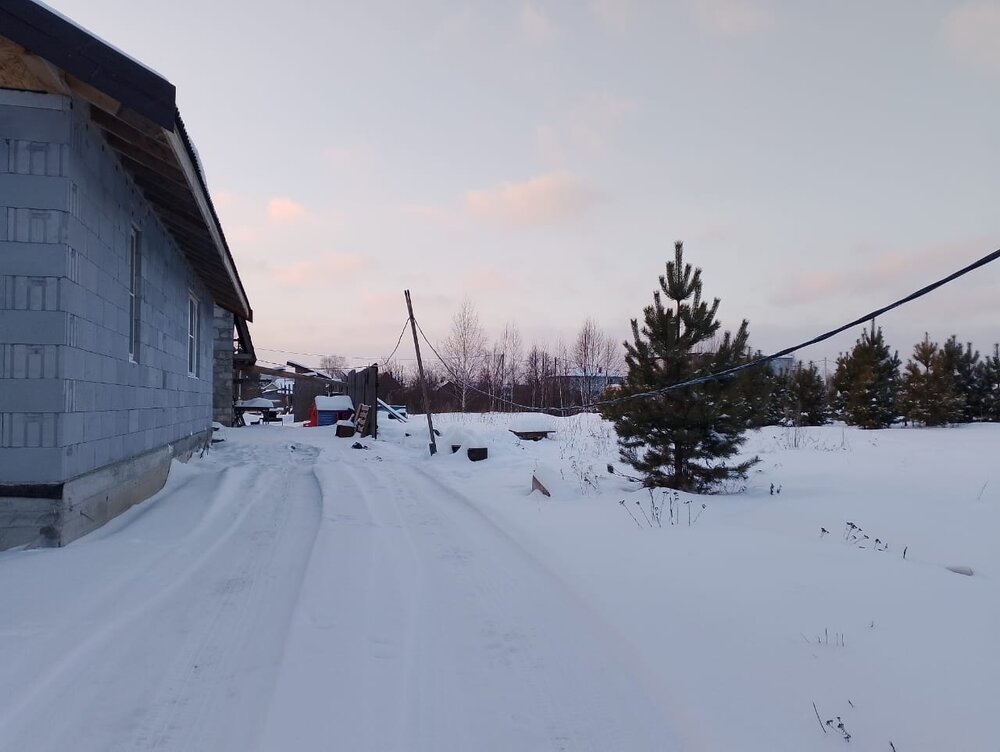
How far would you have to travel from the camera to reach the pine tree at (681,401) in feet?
28.5

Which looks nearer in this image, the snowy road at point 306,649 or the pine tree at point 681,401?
the snowy road at point 306,649

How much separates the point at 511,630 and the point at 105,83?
16.3 ft

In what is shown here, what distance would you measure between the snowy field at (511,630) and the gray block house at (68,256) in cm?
54

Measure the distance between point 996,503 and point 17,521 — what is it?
9905 millimetres

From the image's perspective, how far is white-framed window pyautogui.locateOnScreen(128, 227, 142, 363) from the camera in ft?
24.9

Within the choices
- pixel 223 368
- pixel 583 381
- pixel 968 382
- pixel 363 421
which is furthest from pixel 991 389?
pixel 223 368

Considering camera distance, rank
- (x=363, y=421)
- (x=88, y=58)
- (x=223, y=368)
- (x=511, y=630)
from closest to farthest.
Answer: (x=511, y=630) < (x=88, y=58) < (x=363, y=421) < (x=223, y=368)

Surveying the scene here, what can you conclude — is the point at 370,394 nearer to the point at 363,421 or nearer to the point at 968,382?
the point at 363,421

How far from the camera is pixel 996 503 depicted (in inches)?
294

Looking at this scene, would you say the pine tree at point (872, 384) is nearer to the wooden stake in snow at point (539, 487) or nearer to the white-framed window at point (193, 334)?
the wooden stake in snow at point (539, 487)

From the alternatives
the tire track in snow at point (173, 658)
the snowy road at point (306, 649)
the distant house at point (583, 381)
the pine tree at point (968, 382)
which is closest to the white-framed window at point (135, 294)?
the snowy road at point (306, 649)

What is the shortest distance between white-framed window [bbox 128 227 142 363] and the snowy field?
1.90 meters

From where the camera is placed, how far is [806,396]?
29109 mm

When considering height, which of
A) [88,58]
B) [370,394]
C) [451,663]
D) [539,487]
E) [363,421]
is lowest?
[451,663]
